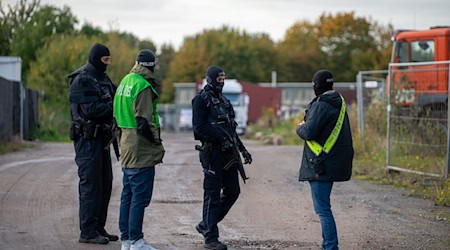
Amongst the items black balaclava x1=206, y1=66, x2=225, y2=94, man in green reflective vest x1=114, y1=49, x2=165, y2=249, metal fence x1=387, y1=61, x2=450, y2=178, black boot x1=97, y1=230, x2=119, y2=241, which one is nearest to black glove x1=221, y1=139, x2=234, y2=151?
black balaclava x1=206, y1=66, x2=225, y2=94

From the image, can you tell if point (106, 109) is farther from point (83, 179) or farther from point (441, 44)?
point (441, 44)

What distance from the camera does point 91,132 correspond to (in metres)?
8.70

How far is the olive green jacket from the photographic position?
8.02m

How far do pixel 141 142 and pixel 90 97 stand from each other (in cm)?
103

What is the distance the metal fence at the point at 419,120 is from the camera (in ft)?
48.4

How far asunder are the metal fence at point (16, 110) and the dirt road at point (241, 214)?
194 inches

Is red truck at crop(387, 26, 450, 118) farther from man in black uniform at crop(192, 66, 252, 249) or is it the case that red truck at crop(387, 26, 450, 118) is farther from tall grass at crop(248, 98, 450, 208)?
man in black uniform at crop(192, 66, 252, 249)

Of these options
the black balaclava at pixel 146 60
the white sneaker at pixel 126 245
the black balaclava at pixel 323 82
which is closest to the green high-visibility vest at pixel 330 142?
the black balaclava at pixel 323 82

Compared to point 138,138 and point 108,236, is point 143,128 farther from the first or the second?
point 108,236

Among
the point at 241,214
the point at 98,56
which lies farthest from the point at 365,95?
the point at 98,56

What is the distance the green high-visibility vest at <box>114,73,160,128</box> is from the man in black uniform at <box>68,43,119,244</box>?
0.57 m

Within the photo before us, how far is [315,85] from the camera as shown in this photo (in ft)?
26.7

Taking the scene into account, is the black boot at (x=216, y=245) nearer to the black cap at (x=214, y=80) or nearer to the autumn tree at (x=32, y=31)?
the black cap at (x=214, y=80)

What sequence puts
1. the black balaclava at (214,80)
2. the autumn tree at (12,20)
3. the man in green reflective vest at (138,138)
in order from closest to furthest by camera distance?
the man in green reflective vest at (138,138) < the black balaclava at (214,80) < the autumn tree at (12,20)
